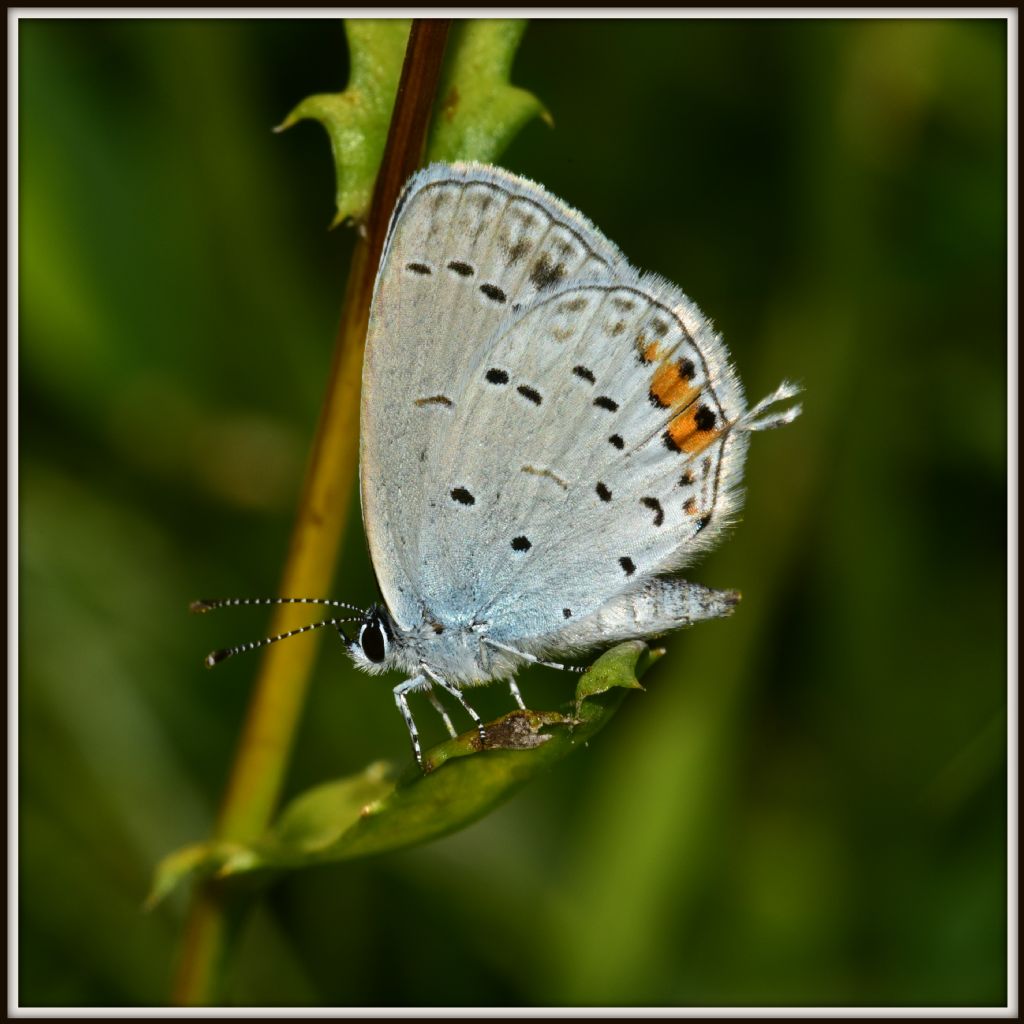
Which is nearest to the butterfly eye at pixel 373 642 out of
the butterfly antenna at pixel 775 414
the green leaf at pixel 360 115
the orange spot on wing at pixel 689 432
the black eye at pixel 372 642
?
the black eye at pixel 372 642

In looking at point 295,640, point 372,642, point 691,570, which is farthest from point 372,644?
point 691,570

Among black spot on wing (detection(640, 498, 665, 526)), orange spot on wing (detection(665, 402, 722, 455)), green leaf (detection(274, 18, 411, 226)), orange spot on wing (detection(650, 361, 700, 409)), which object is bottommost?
black spot on wing (detection(640, 498, 665, 526))

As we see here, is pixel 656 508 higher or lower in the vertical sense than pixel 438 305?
lower

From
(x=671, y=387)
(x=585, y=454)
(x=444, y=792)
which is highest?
(x=671, y=387)

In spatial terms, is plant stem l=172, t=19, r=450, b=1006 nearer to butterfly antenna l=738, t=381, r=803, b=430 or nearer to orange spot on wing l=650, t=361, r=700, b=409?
orange spot on wing l=650, t=361, r=700, b=409

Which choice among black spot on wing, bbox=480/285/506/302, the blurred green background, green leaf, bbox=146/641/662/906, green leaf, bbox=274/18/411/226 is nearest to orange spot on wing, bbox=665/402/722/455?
black spot on wing, bbox=480/285/506/302

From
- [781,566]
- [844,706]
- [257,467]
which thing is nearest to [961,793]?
[844,706]

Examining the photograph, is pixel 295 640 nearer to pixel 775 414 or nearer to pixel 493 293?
pixel 493 293

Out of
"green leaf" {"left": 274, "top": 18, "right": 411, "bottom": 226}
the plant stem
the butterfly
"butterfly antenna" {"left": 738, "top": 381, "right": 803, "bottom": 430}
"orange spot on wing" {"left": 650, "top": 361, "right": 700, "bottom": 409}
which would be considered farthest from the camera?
"orange spot on wing" {"left": 650, "top": 361, "right": 700, "bottom": 409}
